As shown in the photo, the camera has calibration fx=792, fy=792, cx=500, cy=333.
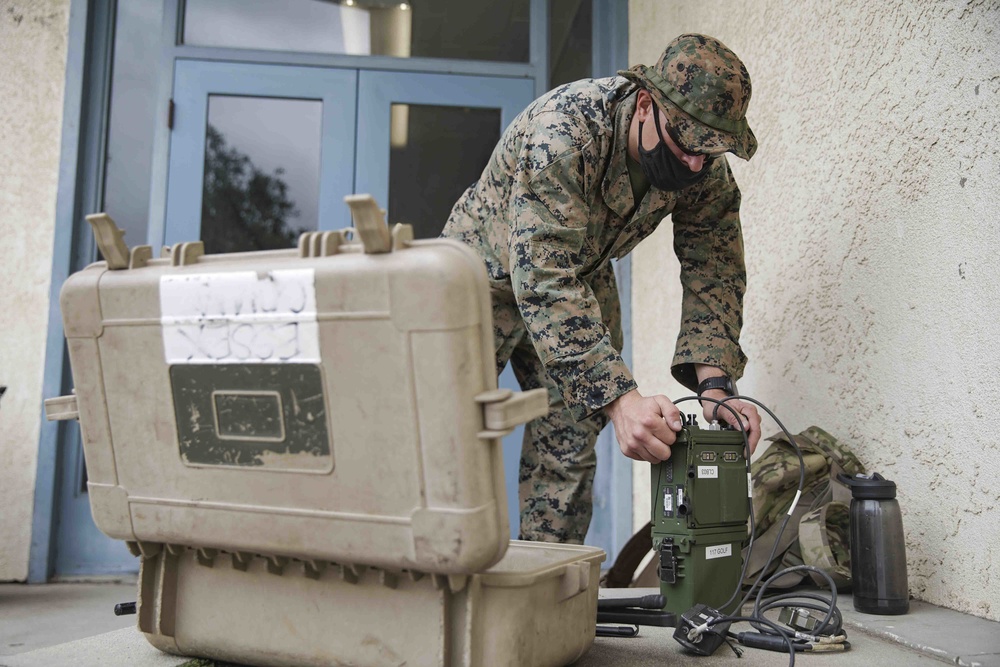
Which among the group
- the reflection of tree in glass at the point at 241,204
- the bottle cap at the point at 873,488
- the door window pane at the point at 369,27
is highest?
the door window pane at the point at 369,27

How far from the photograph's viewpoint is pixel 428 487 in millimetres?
984

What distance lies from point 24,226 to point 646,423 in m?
2.84

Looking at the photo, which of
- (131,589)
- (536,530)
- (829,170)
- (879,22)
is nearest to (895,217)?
(829,170)

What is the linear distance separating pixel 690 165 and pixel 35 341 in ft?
8.92

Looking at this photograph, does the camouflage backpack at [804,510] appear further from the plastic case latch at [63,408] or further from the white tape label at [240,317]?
the plastic case latch at [63,408]

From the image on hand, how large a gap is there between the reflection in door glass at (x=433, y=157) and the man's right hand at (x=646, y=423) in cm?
209

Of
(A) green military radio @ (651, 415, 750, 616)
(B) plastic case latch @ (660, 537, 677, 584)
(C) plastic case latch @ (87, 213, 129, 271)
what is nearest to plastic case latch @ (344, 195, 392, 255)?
(C) plastic case latch @ (87, 213, 129, 271)

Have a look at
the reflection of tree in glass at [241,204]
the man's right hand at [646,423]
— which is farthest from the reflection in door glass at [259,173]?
the man's right hand at [646,423]

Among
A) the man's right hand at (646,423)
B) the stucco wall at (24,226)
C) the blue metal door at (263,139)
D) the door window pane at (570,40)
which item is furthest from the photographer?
the door window pane at (570,40)

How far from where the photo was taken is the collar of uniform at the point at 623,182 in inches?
66.6

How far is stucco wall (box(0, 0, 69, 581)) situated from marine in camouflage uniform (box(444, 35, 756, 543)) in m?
A: 2.06

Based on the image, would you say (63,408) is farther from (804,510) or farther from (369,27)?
(369,27)

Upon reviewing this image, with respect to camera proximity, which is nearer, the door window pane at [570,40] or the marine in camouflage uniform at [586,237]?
the marine in camouflage uniform at [586,237]

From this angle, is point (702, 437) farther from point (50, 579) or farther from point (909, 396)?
point (50, 579)
